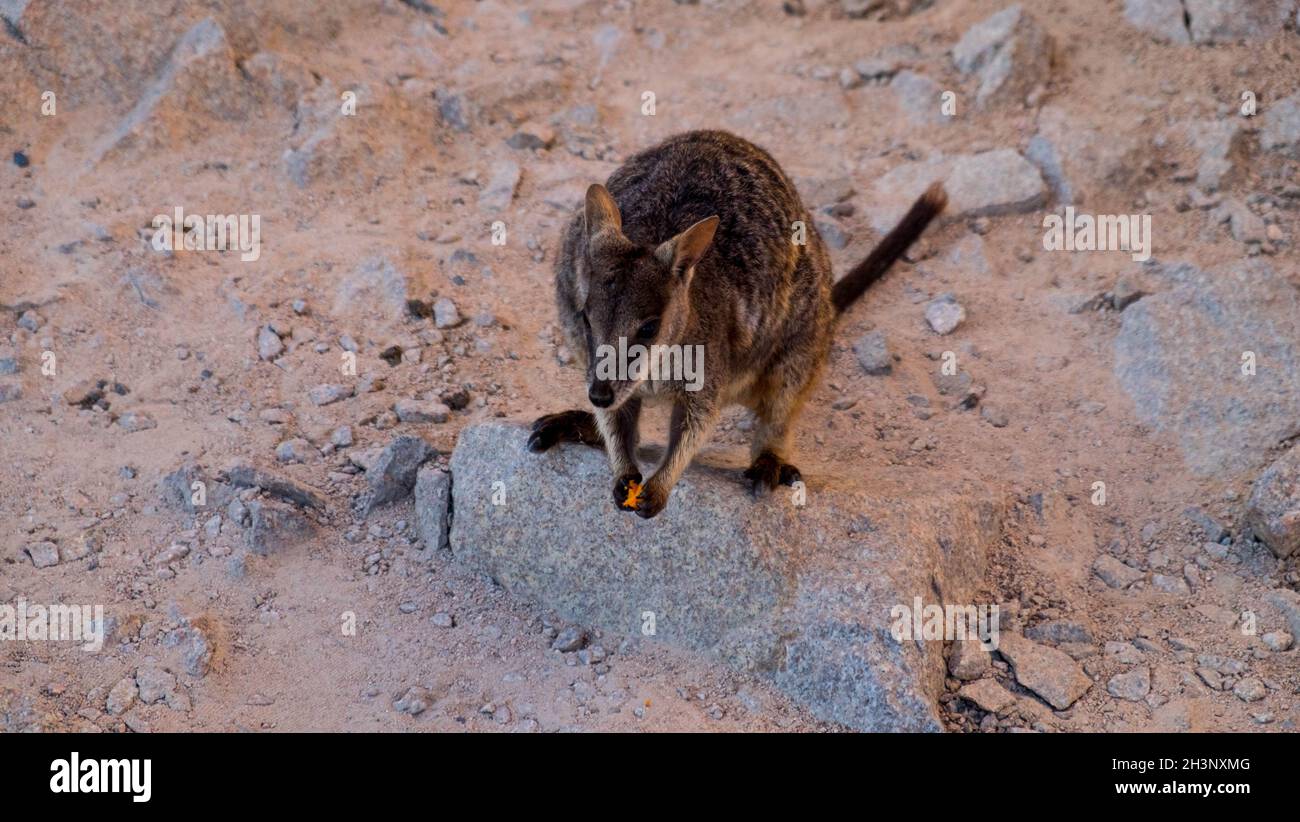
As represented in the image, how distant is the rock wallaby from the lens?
4770mm

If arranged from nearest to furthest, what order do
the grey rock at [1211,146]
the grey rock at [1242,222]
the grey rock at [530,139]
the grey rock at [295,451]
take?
the grey rock at [295,451]
the grey rock at [1242,222]
the grey rock at [1211,146]
the grey rock at [530,139]

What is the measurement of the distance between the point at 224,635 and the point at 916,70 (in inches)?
250

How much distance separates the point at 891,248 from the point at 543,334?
220 cm

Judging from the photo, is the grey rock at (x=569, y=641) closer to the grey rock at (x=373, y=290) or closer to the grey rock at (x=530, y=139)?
the grey rock at (x=373, y=290)

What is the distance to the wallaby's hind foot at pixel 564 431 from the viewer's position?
18.1 ft

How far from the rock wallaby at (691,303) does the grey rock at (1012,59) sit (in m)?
3.02

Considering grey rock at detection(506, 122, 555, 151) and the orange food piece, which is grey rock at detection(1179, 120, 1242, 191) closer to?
grey rock at detection(506, 122, 555, 151)

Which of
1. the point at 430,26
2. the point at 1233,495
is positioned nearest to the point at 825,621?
the point at 1233,495

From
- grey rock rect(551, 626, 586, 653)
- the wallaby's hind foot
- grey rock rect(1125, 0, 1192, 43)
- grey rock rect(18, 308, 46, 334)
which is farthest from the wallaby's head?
grey rock rect(1125, 0, 1192, 43)

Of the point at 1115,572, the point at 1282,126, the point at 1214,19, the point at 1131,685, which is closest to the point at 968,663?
the point at 1131,685

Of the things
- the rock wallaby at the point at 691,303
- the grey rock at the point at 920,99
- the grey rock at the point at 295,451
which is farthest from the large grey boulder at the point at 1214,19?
the grey rock at the point at 295,451

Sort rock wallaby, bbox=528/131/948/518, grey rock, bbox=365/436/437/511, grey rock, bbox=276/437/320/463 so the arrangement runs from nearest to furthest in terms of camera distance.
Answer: rock wallaby, bbox=528/131/948/518 → grey rock, bbox=365/436/437/511 → grey rock, bbox=276/437/320/463

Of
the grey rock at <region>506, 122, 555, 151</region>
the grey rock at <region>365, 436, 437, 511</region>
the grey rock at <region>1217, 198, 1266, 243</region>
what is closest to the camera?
the grey rock at <region>365, 436, 437, 511</region>

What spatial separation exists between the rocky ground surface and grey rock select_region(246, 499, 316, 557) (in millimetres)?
14
